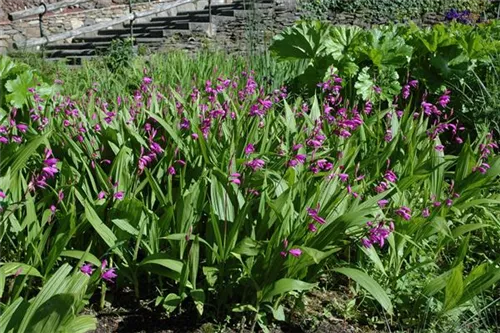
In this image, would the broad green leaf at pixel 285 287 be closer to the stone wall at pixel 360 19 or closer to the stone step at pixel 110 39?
the stone step at pixel 110 39

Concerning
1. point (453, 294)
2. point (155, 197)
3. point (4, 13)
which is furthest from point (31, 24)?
point (453, 294)

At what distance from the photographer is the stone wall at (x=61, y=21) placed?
37.2 ft

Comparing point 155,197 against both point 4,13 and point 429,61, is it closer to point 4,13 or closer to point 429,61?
point 429,61

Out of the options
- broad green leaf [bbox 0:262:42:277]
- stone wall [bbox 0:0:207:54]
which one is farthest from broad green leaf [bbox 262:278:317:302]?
stone wall [bbox 0:0:207:54]

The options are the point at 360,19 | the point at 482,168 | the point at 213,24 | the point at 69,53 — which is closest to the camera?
the point at 482,168

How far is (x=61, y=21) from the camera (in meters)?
12.6

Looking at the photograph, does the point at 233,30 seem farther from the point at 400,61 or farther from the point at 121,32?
the point at 400,61

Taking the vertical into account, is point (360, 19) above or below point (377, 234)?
below

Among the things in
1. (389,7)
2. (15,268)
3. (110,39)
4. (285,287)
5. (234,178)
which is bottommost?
(110,39)

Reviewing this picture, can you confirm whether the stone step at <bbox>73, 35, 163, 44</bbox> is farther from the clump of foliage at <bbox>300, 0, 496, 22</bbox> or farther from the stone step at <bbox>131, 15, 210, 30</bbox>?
the clump of foliage at <bbox>300, 0, 496, 22</bbox>

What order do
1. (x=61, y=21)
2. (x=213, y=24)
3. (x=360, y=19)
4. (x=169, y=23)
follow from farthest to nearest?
(x=360, y=19) < (x=61, y=21) < (x=169, y=23) < (x=213, y=24)

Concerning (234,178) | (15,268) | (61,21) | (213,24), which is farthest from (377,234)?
(61,21)

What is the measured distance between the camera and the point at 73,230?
7.06ft

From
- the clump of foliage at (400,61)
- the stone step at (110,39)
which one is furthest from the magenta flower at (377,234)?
the stone step at (110,39)
